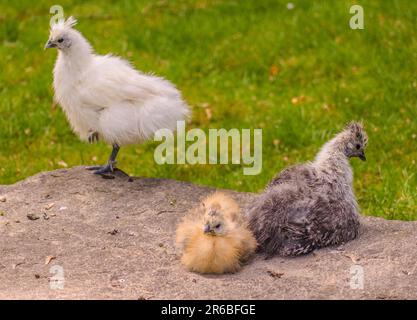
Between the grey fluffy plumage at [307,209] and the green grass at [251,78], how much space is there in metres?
1.56

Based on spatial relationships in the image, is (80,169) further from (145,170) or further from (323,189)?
(323,189)

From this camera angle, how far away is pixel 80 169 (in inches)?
292

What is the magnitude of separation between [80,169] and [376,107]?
387cm

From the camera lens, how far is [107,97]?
700 centimetres

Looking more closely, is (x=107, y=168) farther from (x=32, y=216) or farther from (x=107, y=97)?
(x=32, y=216)

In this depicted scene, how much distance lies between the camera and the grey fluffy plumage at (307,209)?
5.77m

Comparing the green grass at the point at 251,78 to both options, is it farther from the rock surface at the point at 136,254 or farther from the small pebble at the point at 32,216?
the small pebble at the point at 32,216

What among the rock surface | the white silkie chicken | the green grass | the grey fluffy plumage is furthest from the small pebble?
the green grass

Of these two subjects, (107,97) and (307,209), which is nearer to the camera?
(307,209)

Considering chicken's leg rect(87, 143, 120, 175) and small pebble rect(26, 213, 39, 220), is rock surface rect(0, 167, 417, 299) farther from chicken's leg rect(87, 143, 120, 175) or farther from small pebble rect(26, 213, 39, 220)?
chicken's leg rect(87, 143, 120, 175)

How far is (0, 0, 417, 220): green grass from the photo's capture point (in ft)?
29.0

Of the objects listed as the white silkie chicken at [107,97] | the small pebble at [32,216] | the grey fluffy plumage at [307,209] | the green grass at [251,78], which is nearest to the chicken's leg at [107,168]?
the white silkie chicken at [107,97]

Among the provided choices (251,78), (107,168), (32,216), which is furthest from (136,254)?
(251,78)

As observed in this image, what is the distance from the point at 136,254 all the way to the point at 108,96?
1681mm
